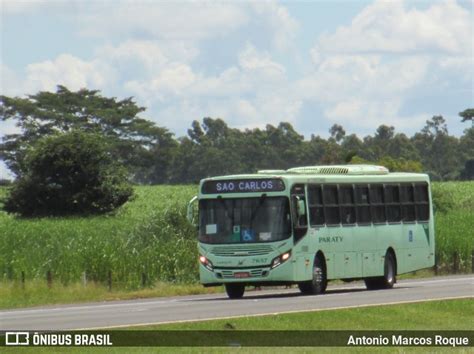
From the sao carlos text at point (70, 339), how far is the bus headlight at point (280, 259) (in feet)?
39.4

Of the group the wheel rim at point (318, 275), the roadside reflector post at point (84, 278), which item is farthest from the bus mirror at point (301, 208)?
the roadside reflector post at point (84, 278)

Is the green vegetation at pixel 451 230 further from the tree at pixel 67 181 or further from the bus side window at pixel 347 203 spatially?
the bus side window at pixel 347 203

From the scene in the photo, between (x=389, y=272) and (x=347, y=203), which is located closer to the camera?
(x=347, y=203)

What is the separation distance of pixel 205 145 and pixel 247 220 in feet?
424

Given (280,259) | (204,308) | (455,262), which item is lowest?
(204,308)

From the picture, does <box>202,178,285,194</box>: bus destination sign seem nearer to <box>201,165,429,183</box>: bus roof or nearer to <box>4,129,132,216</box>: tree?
<box>201,165,429,183</box>: bus roof

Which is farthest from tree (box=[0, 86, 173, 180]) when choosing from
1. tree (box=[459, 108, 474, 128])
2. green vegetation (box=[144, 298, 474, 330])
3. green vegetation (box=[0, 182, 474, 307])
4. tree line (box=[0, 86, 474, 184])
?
green vegetation (box=[144, 298, 474, 330])

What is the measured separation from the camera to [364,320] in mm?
26094

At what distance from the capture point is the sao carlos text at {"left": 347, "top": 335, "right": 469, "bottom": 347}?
72.1 feet

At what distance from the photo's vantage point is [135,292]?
4197 centimetres

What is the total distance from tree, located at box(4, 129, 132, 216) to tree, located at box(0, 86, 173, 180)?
39037 mm

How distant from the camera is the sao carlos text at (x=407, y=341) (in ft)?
72.1

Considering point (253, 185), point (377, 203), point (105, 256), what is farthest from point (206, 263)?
point (105, 256)

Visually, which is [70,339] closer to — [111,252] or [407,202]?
[407,202]
